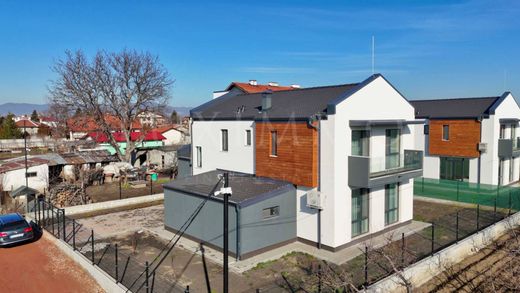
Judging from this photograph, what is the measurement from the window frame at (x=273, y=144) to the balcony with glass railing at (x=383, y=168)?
10.9 feet

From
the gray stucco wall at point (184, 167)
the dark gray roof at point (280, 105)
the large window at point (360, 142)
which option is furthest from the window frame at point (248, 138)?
the gray stucco wall at point (184, 167)

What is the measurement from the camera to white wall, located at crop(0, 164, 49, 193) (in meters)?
26.4

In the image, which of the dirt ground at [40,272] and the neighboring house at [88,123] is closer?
the dirt ground at [40,272]

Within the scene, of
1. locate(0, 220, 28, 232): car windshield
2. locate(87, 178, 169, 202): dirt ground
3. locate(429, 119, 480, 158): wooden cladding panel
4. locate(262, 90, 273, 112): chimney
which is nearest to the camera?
locate(0, 220, 28, 232): car windshield

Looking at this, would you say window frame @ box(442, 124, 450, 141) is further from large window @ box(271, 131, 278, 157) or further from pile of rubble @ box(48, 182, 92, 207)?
pile of rubble @ box(48, 182, 92, 207)

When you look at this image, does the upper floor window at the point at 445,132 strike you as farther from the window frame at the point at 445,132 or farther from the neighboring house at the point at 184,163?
the neighboring house at the point at 184,163

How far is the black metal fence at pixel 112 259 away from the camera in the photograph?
12203 mm

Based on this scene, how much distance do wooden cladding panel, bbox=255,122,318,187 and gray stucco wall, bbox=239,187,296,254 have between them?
0.91 m

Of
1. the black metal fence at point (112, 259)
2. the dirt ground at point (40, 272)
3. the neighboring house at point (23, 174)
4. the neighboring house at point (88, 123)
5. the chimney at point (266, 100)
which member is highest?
the chimney at point (266, 100)

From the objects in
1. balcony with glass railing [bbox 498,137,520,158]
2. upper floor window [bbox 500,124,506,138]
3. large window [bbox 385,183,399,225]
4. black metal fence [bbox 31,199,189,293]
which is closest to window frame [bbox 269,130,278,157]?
large window [bbox 385,183,399,225]

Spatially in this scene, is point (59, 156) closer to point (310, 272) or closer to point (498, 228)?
point (310, 272)

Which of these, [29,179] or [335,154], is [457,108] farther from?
[29,179]

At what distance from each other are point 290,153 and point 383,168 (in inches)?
154

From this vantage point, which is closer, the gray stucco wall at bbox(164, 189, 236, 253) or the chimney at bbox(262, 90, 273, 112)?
the gray stucco wall at bbox(164, 189, 236, 253)
